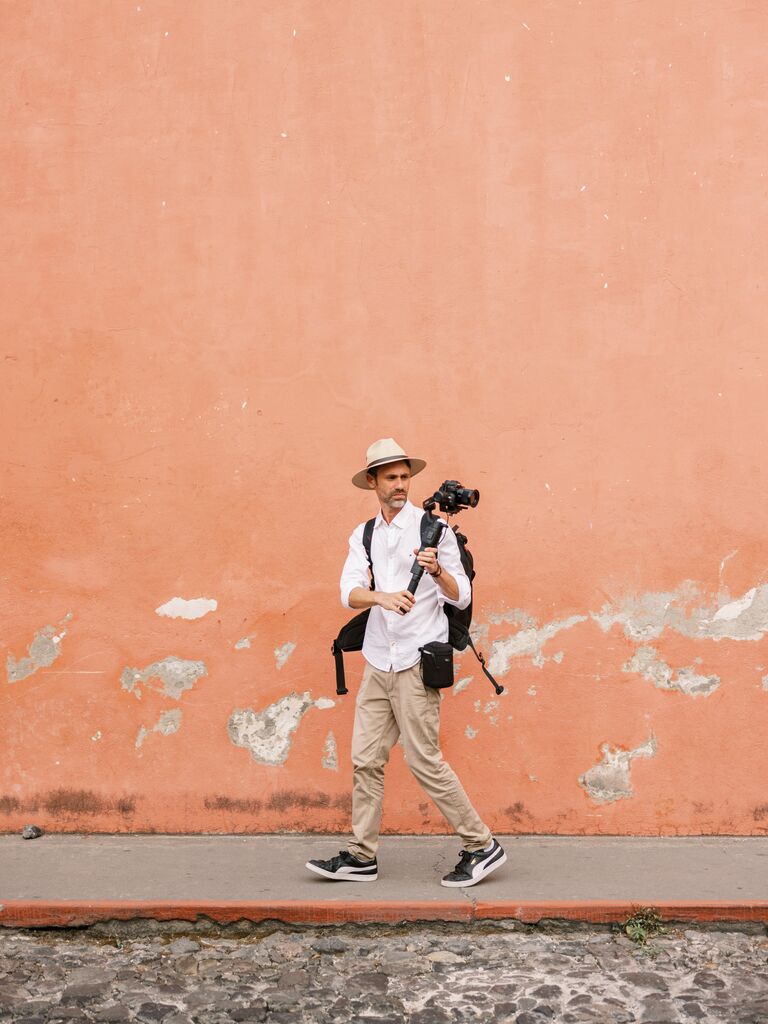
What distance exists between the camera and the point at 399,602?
483 centimetres

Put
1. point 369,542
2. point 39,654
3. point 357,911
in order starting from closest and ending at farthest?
1. point 357,911
2. point 369,542
3. point 39,654

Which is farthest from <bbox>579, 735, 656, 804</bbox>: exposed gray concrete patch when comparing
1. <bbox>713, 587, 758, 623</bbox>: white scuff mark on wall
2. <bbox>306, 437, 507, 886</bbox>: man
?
<bbox>306, 437, 507, 886</bbox>: man

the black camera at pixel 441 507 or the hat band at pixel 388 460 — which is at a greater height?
the hat band at pixel 388 460

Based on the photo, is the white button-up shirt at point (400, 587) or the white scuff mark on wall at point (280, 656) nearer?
the white button-up shirt at point (400, 587)

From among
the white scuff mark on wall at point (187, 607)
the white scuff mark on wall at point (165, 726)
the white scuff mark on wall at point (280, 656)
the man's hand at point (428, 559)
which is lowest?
the white scuff mark on wall at point (165, 726)

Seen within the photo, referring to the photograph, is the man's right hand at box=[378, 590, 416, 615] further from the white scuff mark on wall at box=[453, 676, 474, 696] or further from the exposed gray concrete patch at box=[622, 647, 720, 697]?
the exposed gray concrete patch at box=[622, 647, 720, 697]

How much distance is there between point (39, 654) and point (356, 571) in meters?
1.88

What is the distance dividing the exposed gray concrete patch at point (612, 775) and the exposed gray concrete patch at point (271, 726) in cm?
132

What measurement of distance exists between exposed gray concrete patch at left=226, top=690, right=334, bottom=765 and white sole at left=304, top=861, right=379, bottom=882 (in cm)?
86

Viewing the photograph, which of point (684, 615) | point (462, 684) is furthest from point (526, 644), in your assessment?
point (684, 615)

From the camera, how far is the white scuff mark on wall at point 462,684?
5887mm

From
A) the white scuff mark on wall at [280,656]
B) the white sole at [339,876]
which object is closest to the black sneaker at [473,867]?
the white sole at [339,876]

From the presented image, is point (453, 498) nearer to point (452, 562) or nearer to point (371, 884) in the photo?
point (452, 562)

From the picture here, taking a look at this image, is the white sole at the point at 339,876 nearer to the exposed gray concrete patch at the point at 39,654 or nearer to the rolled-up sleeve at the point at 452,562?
the rolled-up sleeve at the point at 452,562
